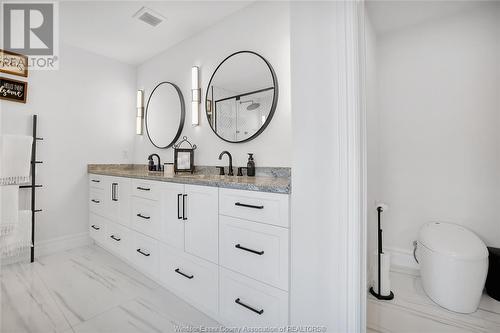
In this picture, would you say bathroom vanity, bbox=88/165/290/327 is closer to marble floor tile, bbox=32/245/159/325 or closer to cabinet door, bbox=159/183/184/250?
cabinet door, bbox=159/183/184/250

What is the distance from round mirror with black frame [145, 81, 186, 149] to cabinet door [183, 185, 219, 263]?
137 cm

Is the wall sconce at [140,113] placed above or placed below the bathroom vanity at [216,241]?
above

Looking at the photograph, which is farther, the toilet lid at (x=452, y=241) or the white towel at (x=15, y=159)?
the white towel at (x=15, y=159)

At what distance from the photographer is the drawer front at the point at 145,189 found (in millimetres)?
1922

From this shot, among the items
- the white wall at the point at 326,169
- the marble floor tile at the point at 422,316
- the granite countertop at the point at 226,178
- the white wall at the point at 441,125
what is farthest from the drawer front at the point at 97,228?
the white wall at the point at 441,125

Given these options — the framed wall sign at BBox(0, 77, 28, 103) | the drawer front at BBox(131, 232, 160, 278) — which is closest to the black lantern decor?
the drawer front at BBox(131, 232, 160, 278)

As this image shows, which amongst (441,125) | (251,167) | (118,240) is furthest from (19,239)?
(441,125)

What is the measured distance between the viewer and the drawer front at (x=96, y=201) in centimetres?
267

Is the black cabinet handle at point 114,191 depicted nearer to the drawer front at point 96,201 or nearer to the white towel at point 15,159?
the drawer front at point 96,201

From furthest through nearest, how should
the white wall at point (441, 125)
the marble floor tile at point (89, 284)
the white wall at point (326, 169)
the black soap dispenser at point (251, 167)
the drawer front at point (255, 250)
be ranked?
the black soap dispenser at point (251, 167) < the white wall at point (441, 125) < the marble floor tile at point (89, 284) < the drawer front at point (255, 250) < the white wall at point (326, 169)

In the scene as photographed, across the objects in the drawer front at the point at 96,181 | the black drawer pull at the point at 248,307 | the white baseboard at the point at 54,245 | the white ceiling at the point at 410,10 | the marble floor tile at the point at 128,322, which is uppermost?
the white ceiling at the point at 410,10

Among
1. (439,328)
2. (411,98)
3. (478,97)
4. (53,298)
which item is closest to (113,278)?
(53,298)

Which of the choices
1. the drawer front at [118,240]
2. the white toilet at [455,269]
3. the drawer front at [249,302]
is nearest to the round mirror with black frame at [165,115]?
the drawer front at [118,240]

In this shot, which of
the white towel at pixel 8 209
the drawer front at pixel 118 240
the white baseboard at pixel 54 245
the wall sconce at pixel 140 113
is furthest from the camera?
the wall sconce at pixel 140 113
